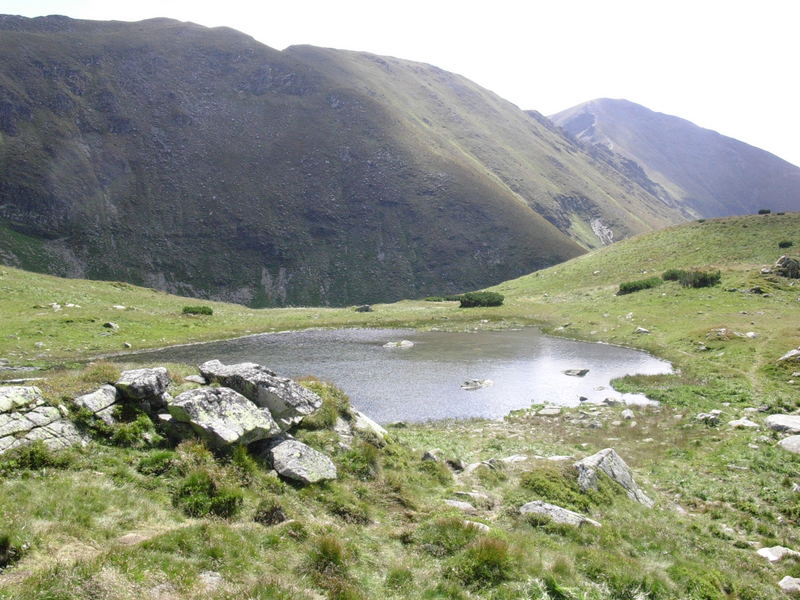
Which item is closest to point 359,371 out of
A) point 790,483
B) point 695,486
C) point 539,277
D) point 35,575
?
point 695,486

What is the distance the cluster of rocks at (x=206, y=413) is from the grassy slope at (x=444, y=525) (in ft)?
2.47

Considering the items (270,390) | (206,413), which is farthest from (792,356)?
(206,413)

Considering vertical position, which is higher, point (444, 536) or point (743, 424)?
point (444, 536)

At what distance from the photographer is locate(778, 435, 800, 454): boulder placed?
19686 mm

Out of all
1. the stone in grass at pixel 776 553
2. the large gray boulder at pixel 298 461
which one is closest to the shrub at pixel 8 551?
the large gray boulder at pixel 298 461

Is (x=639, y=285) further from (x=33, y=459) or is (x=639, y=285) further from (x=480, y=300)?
(x=33, y=459)

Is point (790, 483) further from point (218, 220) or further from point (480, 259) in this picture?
point (218, 220)

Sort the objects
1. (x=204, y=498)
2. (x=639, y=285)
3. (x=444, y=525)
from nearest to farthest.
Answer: (x=204, y=498), (x=444, y=525), (x=639, y=285)

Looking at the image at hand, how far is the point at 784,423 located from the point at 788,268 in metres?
51.8

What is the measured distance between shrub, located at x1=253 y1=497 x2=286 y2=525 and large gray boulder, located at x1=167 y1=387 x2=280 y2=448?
231 centimetres

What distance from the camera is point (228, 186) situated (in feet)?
495

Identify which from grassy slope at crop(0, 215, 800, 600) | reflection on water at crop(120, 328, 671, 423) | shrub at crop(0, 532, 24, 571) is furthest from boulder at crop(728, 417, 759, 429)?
shrub at crop(0, 532, 24, 571)

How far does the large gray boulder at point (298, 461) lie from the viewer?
527 inches

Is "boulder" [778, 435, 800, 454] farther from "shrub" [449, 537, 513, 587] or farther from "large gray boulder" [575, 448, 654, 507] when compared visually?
"shrub" [449, 537, 513, 587]
